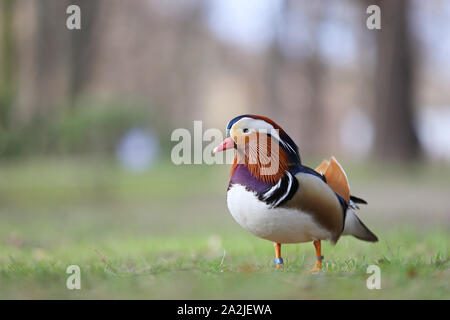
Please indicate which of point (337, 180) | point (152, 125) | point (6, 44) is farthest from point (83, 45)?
point (337, 180)

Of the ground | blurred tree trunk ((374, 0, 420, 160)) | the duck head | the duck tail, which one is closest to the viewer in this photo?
the ground

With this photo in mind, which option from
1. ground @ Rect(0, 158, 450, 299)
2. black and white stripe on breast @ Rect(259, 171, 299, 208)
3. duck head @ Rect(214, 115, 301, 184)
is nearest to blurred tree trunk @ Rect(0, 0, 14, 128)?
ground @ Rect(0, 158, 450, 299)

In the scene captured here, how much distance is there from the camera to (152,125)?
13297mm

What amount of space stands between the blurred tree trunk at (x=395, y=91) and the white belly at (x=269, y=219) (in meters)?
10.8

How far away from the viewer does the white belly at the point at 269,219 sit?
9.11ft

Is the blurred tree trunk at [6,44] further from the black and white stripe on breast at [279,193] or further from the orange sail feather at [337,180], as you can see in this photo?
the black and white stripe on breast at [279,193]

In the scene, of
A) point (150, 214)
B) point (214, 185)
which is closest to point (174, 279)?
point (150, 214)

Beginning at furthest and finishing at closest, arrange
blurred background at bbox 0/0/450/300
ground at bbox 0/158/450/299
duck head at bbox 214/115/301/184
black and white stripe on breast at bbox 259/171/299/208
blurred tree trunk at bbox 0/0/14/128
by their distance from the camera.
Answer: blurred tree trunk at bbox 0/0/14/128 → blurred background at bbox 0/0/450/300 → duck head at bbox 214/115/301/184 → black and white stripe on breast at bbox 259/171/299/208 → ground at bbox 0/158/450/299

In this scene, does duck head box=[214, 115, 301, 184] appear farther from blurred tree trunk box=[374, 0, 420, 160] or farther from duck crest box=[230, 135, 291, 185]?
blurred tree trunk box=[374, 0, 420, 160]

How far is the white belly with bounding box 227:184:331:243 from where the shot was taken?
2.78m

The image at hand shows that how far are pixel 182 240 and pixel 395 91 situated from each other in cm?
882

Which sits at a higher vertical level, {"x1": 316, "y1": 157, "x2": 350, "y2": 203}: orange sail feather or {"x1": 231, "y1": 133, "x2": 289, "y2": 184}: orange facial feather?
{"x1": 231, "y1": 133, "x2": 289, "y2": 184}: orange facial feather

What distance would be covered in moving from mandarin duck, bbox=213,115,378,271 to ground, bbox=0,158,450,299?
232 mm

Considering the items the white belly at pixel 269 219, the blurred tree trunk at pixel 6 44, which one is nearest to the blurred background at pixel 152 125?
the blurred tree trunk at pixel 6 44
